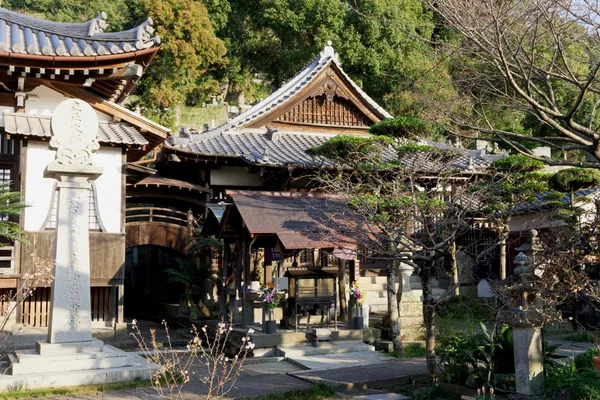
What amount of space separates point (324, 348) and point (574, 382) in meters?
6.95

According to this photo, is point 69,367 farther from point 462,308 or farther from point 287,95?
point 287,95

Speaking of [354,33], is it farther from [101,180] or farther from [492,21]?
[492,21]

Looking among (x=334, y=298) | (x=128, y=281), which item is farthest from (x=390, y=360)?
(x=128, y=281)

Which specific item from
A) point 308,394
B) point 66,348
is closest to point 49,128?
point 66,348

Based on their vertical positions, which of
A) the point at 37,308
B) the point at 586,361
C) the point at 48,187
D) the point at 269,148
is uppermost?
the point at 269,148

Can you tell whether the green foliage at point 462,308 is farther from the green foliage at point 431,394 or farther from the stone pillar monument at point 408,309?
the green foliage at point 431,394

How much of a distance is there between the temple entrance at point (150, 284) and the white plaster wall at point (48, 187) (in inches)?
191

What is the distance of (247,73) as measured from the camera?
41.7 metres

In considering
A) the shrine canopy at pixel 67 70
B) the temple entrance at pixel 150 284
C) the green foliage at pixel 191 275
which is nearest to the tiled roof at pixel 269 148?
the shrine canopy at pixel 67 70

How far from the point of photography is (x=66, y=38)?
15.2 meters

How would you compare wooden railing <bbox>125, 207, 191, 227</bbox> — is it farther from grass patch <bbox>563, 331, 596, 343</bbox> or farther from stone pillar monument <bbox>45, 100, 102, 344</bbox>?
grass patch <bbox>563, 331, 596, 343</bbox>

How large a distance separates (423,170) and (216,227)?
5.84 metres

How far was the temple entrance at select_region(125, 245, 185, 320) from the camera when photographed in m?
21.6

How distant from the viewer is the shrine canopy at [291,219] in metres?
13.5
